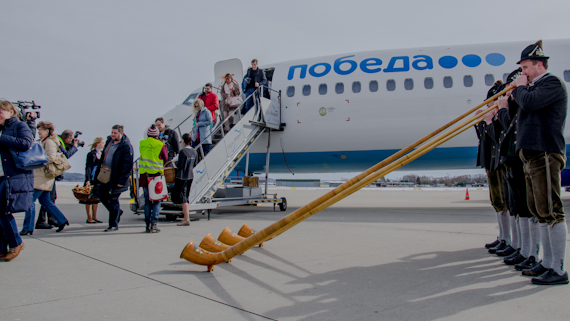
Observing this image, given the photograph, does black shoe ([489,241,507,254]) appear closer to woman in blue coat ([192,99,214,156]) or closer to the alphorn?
the alphorn

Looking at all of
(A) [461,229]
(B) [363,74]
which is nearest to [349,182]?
(A) [461,229]

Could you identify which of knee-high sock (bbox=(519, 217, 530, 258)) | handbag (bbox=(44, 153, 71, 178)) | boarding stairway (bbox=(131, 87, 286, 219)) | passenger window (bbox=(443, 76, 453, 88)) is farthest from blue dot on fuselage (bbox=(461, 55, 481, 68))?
handbag (bbox=(44, 153, 71, 178))

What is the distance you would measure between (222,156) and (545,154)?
646cm

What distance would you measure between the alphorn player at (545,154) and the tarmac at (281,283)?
29 cm

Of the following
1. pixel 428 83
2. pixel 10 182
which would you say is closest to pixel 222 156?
pixel 10 182

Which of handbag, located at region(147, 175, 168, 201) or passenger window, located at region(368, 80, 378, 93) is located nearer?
handbag, located at region(147, 175, 168, 201)

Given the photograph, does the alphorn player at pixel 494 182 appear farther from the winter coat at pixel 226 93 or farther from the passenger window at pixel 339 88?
the winter coat at pixel 226 93

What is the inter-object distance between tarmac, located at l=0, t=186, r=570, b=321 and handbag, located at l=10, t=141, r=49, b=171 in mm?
997

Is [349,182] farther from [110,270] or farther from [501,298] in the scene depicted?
[110,270]

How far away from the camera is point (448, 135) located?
3.64m

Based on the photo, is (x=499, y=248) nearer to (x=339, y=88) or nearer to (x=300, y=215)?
(x=300, y=215)

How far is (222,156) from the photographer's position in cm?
850

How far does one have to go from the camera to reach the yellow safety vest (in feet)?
20.0

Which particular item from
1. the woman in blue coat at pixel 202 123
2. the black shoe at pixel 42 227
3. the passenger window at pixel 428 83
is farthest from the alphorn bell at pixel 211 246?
the passenger window at pixel 428 83
